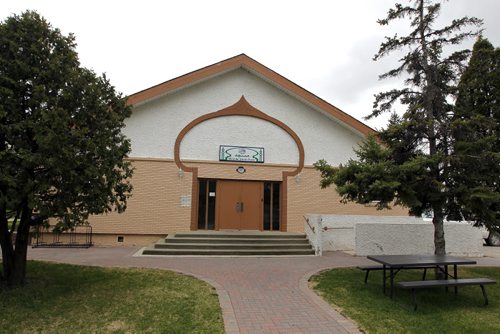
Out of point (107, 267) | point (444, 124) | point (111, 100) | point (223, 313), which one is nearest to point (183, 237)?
point (107, 267)

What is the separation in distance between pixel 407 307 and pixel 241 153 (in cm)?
1110

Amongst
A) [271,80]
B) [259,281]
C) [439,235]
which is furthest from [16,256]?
[271,80]

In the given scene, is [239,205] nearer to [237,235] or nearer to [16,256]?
[237,235]

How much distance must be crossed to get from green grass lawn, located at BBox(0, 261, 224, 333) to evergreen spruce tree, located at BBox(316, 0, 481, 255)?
3906 mm

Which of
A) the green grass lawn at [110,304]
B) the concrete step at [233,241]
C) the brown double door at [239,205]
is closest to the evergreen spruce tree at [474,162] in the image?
the green grass lawn at [110,304]

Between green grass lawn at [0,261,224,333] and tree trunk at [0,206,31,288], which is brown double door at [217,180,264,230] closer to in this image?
green grass lawn at [0,261,224,333]

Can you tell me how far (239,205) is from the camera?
54.0ft

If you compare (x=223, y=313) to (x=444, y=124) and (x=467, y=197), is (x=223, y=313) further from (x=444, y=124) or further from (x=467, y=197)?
(x=444, y=124)

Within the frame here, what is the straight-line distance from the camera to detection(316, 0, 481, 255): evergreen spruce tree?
7.62 meters

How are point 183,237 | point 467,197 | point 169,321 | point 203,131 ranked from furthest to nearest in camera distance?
point 203,131
point 183,237
point 467,197
point 169,321

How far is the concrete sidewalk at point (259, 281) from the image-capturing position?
5.41 m

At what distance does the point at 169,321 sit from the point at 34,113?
4.35m

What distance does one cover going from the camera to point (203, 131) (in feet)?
54.2

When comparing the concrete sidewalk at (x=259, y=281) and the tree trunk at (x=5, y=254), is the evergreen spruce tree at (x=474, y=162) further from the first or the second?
the tree trunk at (x=5, y=254)
